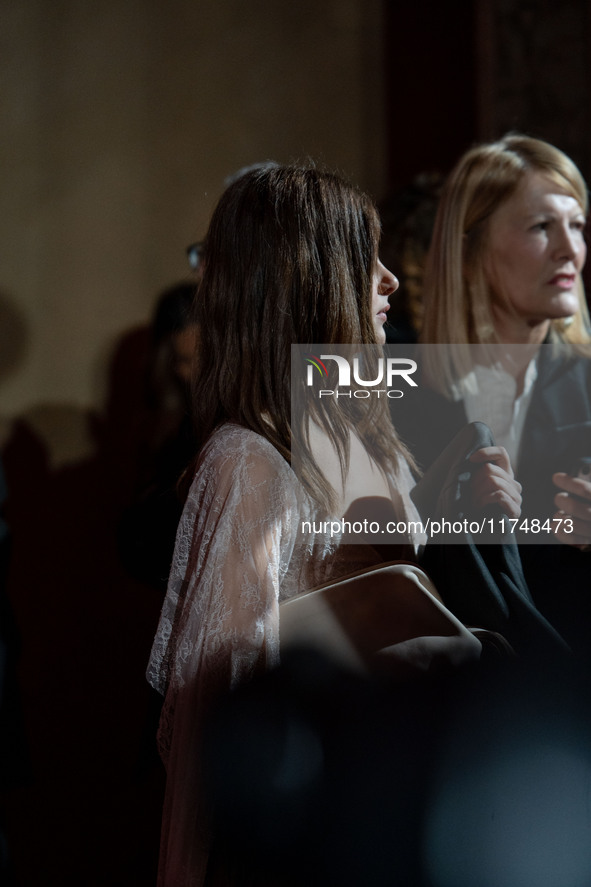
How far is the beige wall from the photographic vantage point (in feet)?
7.39

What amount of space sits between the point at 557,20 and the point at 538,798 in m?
2.29

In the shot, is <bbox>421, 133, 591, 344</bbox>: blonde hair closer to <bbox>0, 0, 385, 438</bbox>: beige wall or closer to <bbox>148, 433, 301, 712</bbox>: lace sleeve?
<bbox>148, 433, 301, 712</bbox>: lace sleeve

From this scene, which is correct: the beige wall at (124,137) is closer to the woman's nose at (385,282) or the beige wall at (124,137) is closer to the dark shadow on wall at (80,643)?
the dark shadow on wall at (80,643)

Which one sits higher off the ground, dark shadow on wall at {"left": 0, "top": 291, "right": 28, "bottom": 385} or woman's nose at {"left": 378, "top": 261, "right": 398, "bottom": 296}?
woman's nose at {"left": 378, "top": 261, "right": 398, "bottom": 296}

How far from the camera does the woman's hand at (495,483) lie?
41.6 inches

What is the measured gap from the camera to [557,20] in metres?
2.46

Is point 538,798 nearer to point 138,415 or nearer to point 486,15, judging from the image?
point 138,415

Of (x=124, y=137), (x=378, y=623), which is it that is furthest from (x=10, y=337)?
(x=378, y=623)

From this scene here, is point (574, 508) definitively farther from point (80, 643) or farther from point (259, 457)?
point (80, 643)

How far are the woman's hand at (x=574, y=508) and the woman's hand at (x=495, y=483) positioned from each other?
7 centimetres

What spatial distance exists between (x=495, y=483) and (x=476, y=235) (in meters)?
0.59

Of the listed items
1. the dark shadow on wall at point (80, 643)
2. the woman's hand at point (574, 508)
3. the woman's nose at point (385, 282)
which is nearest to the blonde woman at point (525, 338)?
the woman's hand at point (574, 508)

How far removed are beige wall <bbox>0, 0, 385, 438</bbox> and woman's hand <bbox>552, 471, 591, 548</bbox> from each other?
132 cm

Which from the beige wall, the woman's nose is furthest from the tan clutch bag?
the beige wall
